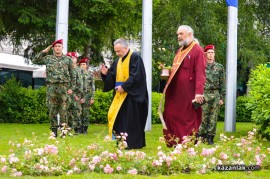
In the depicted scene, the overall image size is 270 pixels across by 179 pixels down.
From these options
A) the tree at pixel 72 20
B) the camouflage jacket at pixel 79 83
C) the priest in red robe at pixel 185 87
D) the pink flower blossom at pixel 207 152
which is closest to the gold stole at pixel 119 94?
the priest in red robe at pixel 185 87

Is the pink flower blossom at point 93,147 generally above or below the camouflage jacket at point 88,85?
below

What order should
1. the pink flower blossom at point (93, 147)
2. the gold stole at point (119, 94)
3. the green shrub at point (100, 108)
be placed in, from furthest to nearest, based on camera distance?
the green shrub at point (100, 108)
the gold stole at point (119, 94)
the pink flower blossom at point (93, 147)

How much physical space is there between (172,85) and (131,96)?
704 millimetres

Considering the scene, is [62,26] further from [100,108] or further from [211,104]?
[100,108]

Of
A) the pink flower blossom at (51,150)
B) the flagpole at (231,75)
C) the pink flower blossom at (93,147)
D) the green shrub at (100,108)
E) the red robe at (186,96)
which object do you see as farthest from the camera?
the green shrub at (100,108)

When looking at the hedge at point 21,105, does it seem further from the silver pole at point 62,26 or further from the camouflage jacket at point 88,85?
the silver pole at point 62,26

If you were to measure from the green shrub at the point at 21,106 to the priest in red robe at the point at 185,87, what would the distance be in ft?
34.9

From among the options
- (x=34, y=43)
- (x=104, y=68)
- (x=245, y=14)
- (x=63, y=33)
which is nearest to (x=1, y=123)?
(x=34, y=43)

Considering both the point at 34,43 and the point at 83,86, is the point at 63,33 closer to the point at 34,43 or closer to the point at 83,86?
the point at 83,86

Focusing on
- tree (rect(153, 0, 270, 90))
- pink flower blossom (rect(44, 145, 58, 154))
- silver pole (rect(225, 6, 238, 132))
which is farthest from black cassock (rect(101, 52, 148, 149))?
tree (rect(153, 0, 270, 90))

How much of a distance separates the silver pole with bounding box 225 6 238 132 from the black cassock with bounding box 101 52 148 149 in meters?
5.93

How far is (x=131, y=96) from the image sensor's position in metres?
10.5

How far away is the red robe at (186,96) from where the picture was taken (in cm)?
995

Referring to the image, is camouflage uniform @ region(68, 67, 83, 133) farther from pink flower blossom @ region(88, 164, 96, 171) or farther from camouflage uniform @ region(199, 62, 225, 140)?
pink flower blossom @ region(88, 164, 96, 171)
